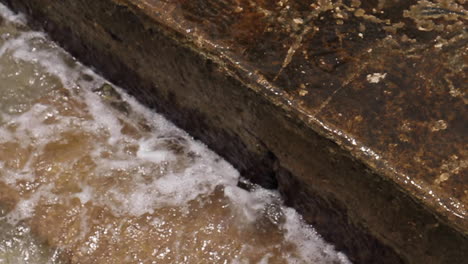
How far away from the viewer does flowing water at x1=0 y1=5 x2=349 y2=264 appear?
2650mm

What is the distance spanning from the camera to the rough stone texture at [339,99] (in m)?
2.10

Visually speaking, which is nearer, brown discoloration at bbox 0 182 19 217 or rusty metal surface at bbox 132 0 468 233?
rusty metal surface at bbox 132 0 468 233

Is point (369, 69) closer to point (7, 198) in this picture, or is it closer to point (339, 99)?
point (339, 99)

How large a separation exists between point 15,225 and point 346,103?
4.99 feet

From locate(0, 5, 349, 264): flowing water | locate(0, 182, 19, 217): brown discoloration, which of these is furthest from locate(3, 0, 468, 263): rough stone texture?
locate(0, 182, 19, 217): brown discoloration

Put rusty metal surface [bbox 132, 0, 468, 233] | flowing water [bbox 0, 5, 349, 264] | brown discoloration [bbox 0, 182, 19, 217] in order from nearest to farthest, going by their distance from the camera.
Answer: rusty metal surface [bbox 132, 0, 468, 233], flowing water [bbox 0, 5, 349, 264], brown discoloration [bbox 0, 182, 19, 217]

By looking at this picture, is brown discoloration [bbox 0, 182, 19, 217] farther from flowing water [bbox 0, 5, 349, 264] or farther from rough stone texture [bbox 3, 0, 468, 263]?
rough stone texture [bbox 3, 0, 468, 263]

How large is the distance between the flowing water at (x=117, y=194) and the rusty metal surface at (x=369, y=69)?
2.23 ft

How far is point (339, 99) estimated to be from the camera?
2.25 meters

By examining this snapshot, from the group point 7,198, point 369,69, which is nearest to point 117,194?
point 7,198

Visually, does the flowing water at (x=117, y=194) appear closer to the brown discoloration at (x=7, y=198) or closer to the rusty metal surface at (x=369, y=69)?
the brown discoloration at (x=7, y=198)

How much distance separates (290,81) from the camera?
2303 mm

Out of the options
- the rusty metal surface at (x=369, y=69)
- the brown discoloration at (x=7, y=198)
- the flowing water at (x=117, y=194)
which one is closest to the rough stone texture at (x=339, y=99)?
the rusty metal surface at (x=369, y=69)

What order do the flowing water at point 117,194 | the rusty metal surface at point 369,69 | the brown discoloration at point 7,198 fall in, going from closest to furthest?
the rusty metal surface at point 369,69 < the flowing water at point 117,194 < the brown discoloration at point 7,198
